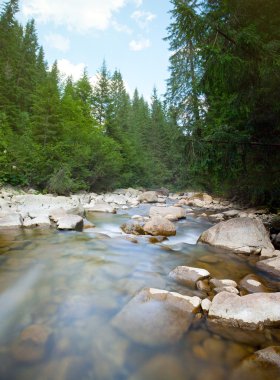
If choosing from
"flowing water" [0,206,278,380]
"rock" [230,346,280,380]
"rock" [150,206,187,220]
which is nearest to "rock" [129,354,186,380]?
"flowing water" [0,206,278,380]

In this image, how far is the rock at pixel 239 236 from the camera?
19.4 ft

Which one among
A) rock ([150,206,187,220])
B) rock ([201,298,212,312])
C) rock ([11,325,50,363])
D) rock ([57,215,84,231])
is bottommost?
rock ([11,325,50,363])

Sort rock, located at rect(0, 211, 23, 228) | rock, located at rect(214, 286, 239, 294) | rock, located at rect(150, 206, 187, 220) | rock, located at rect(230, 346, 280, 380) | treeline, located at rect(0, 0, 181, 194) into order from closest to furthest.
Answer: rock, located at rect(230, 346, 280, 380) → rock, located at rect(214, 286, 239, 294) → rock, located at rect(0, 211, 23, 228) → rock, located at rect(150, 206, 187, 220) → treeline, located at rect(0, 0, 181, 194)

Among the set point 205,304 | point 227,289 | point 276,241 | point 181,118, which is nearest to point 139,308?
point 205,304

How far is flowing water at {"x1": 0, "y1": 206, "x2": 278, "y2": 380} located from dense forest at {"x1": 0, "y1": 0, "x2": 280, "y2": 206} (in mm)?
2979

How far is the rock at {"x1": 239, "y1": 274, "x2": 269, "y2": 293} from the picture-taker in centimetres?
388

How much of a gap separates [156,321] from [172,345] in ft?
1.07

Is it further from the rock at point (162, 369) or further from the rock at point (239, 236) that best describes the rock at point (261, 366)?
the rock at point (239, 236)

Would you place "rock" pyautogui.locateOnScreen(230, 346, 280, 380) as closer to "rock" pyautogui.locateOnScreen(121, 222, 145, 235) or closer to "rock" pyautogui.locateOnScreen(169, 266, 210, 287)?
"rock" pyautogui.locateOnScreen(169, 266, 210, 287)

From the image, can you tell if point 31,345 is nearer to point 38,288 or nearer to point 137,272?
point 38,288

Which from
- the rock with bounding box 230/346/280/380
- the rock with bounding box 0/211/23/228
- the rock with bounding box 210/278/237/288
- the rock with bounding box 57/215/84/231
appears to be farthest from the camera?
the rock with bounding box 57/215/84/231

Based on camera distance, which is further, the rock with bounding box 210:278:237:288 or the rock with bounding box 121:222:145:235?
the rock with bounding box 121:222:145:235

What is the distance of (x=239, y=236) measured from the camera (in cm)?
613

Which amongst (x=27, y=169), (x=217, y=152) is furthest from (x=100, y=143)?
(x=217, y=152)
